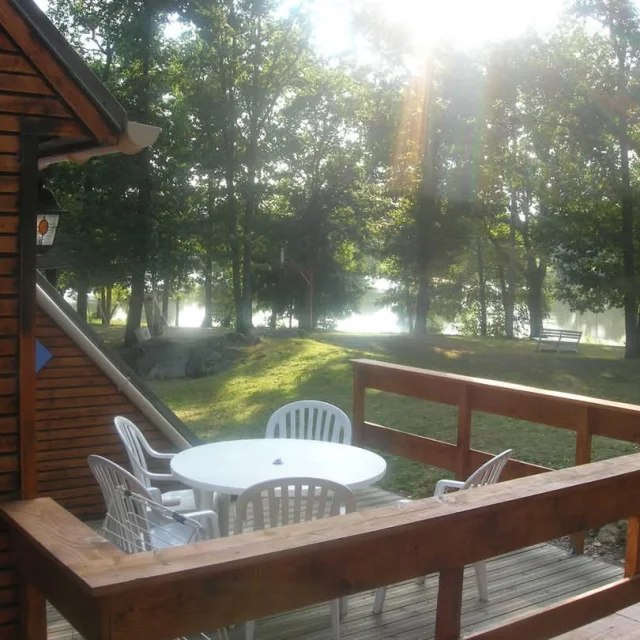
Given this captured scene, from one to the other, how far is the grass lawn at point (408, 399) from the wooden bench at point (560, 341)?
387 mm

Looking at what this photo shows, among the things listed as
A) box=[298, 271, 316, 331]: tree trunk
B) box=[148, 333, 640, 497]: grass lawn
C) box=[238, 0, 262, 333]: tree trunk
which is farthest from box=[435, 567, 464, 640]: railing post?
box=[298, 271, 316, 331]: tree trunk

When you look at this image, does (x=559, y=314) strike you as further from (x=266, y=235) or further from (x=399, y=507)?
(x=399, y=507)

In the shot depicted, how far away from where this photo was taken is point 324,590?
167 centimetres

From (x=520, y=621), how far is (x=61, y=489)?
4230 millimetres

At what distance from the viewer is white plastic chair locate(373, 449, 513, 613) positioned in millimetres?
3480

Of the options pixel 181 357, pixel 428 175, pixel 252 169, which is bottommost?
pixel 181 357

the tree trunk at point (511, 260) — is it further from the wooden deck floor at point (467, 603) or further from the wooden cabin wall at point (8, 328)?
the wooden cabin wall at point (8, 328)

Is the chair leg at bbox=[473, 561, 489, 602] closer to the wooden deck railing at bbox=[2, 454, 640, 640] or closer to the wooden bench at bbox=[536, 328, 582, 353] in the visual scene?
the wooden deck railing at bbox=[2, 454, 640, 640]

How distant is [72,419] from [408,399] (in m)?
6.55

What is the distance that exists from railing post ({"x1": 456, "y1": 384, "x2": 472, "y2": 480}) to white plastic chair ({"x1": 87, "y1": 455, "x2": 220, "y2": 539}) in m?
2.19

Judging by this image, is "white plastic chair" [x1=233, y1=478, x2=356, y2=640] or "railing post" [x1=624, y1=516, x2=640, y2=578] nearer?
"railing post" [x1=624, y1=516, x2=640, y2=578]

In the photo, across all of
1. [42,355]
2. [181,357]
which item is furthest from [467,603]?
[181,357]

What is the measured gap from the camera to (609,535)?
5062 mm

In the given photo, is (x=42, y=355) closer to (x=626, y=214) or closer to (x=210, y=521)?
(x=210, y=521)
